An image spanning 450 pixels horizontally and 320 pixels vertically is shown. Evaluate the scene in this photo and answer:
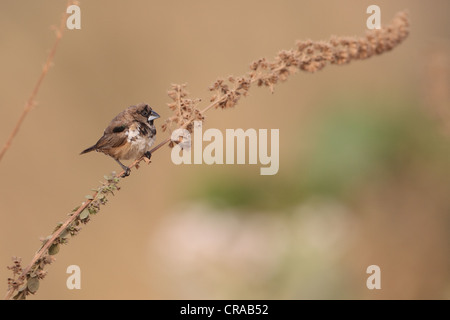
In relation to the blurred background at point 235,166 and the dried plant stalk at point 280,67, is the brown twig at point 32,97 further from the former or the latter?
Answer: the blurred background at point 235,166

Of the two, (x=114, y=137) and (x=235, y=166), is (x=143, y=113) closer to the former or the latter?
(x=114, y=137)

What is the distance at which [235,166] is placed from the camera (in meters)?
3.92

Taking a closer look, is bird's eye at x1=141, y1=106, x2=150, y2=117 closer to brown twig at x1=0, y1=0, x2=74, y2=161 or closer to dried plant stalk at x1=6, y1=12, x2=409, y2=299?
dried plant stalk at x1=6, y1=12, x2=409, y2=299

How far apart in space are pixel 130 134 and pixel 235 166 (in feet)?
5.58

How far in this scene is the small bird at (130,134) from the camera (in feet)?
7.38

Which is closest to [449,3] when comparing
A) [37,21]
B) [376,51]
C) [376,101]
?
[376,101]

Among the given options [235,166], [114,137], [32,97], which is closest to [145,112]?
[114,137]

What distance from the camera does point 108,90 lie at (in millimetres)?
4648

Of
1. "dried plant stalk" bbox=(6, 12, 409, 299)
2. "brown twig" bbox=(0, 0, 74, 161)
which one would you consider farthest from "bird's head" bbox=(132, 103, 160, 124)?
"brown twig" bbox=(0, 0, 74, 161)

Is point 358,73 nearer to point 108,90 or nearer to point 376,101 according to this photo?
point 376,101

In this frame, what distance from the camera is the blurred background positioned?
3.35 meters

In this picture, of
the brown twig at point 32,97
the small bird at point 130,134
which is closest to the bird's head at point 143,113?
the small bird at point 130,134

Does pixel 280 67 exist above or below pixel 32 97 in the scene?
above

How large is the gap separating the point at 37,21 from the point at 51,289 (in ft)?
6.73
